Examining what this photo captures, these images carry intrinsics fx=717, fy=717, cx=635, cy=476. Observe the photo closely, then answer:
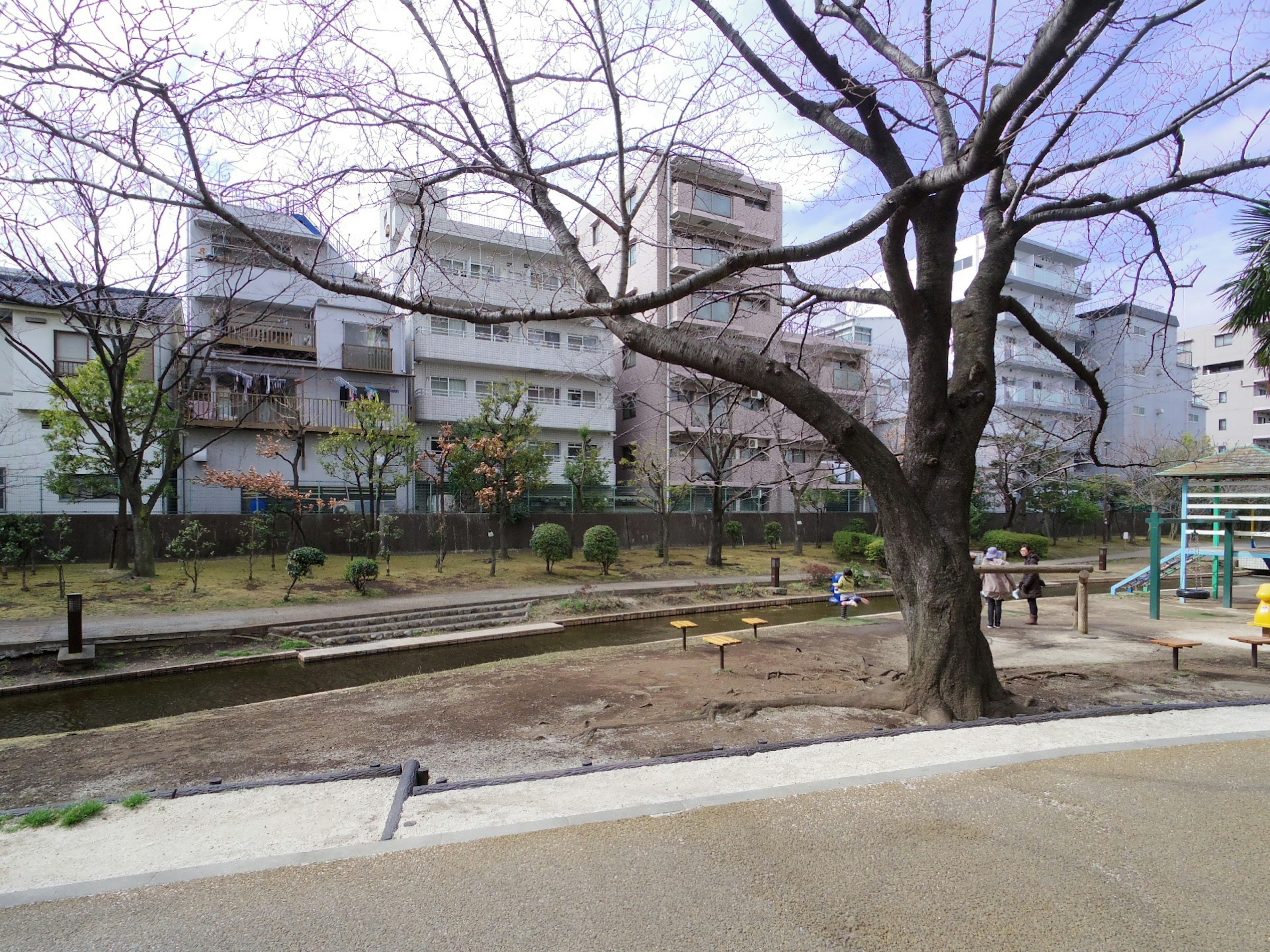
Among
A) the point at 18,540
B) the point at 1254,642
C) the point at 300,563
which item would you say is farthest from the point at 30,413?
the point at 1254,642

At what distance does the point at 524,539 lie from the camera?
2677cm

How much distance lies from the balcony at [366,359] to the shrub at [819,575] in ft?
58.6

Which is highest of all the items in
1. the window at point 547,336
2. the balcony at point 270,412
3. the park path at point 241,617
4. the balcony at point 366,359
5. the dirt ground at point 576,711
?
the window at point 547,336

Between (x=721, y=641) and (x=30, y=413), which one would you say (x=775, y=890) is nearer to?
(x=721, y=641)

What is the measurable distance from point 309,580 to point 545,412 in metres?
13.6

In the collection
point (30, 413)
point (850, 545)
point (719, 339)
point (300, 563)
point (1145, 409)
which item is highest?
point (1145, 409)

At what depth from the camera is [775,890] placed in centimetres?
324

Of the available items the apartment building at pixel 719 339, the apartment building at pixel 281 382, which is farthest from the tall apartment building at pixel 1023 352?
the apartment building at pixel 281 382

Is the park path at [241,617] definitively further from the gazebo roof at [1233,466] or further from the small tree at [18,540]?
the gazebo roof at [1233,466]

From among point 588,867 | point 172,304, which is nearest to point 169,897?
point 588,867

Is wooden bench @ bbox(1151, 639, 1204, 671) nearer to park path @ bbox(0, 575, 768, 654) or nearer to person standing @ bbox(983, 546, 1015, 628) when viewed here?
person standing @ bbox(983, 546, 1015, 628)

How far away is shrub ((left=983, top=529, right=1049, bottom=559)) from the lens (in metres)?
28.7

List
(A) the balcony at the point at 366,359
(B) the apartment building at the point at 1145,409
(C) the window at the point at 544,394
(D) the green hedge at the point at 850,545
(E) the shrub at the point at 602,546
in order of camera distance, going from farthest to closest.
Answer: (B) the apartment building at the point at 1145,409 → (C) the window at the point at 544,394 → (A) the balcony at the point at 366,359 → (D) the green hedge at the point at 850,545 → (E) the shrub at the point at 602,546

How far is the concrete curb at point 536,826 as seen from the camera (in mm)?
3311
